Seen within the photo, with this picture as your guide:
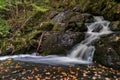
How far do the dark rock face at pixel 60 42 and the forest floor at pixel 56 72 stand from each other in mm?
2065

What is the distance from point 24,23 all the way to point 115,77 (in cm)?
889

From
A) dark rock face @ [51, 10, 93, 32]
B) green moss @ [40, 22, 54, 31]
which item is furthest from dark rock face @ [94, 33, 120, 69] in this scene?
green moss @ [40, 22, 54, 31]

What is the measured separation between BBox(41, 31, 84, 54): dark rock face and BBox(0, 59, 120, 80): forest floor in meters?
2.06

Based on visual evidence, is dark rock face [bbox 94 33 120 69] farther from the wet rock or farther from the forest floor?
the wet rock

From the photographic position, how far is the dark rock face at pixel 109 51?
8.55 meters

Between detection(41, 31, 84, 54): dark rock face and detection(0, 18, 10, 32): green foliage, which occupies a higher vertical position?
detection(0, 18, 10, 32): green foliage

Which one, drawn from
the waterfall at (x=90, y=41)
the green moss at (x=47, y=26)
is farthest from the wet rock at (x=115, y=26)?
the green moss at (x=47, y=26)

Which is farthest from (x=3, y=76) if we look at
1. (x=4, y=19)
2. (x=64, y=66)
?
(x=4, y=19)

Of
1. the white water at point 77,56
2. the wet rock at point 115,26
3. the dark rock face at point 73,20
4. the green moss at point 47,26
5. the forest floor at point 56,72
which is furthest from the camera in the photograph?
the green moss at point 47,26

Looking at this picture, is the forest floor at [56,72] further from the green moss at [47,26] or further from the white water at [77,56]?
the green moss at [47,26]

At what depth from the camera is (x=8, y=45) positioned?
1195cm

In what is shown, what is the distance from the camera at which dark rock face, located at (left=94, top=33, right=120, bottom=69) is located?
8.55 meters

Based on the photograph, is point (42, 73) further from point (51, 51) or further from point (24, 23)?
point (24, 23)

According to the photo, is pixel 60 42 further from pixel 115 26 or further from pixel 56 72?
pixel 56 72
